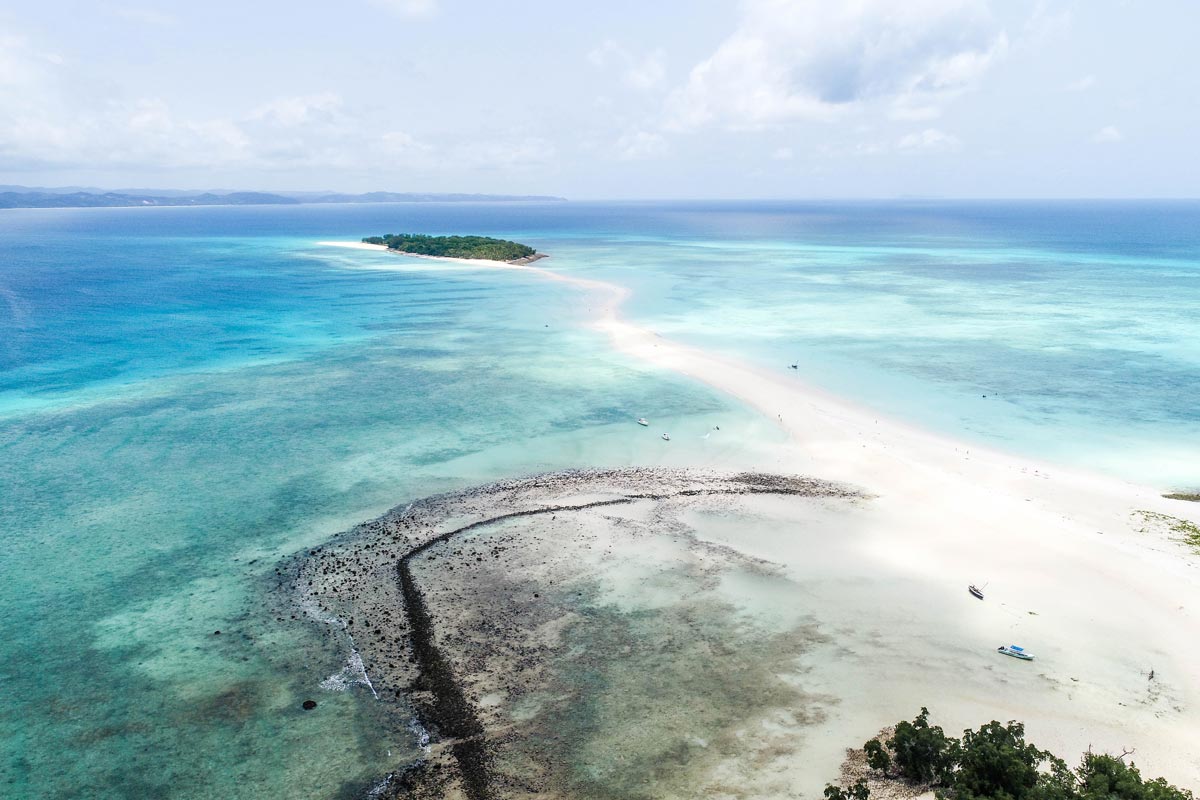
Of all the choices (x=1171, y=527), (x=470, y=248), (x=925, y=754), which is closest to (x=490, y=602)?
(x=925, y=754)

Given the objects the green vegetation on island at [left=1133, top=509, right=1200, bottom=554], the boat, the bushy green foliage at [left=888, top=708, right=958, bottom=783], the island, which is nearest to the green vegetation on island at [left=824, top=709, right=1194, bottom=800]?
the bushy green foliage at [left=888, top=708, right=958, bottom=783]

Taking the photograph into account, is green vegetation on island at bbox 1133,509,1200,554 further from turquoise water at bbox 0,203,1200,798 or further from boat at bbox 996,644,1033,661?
boat at bbox 996,644,1033,661

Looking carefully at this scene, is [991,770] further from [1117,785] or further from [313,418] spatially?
[313,418]

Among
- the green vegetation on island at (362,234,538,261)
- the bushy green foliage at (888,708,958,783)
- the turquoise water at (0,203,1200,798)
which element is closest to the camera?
the bushy green foliage at (888,708,958,783)

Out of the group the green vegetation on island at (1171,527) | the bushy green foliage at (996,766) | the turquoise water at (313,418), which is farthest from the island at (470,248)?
the bushy green foliage at (996,766)

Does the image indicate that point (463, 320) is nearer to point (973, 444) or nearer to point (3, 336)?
point (3, 336)

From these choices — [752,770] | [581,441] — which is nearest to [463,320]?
A: [581,441]
